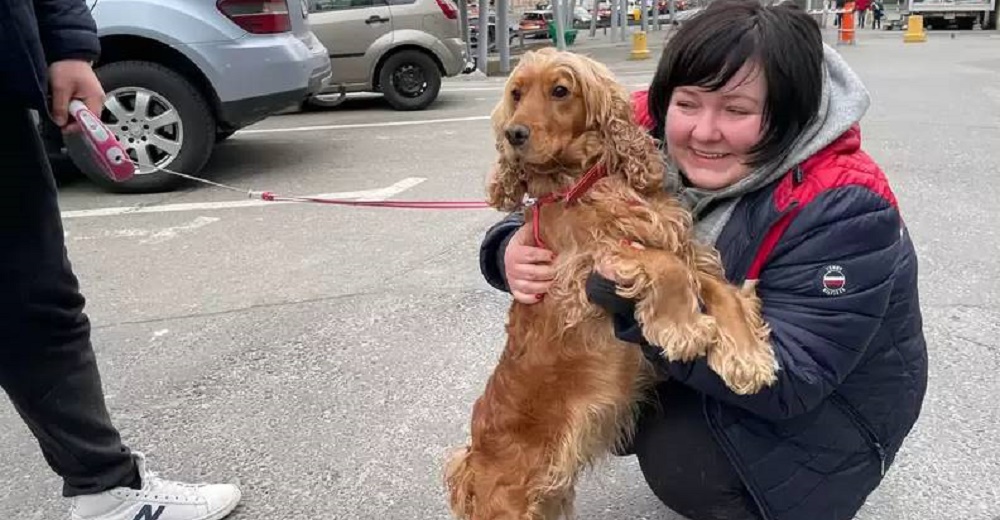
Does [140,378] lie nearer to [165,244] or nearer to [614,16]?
[165,244]

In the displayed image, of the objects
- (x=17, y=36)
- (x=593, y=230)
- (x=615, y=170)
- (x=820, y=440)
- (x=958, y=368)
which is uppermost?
(x=17, y=36)

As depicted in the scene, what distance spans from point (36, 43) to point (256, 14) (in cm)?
501

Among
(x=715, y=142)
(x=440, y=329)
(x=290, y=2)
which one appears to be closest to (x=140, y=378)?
(x=440, y=329)

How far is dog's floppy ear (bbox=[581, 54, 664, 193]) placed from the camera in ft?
7.03

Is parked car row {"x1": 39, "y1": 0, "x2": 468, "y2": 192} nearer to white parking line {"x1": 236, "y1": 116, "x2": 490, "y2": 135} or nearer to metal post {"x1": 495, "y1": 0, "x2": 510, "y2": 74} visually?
white parking line {"x1": 236, "y1": 116, "x2": 490, "y2": 135}

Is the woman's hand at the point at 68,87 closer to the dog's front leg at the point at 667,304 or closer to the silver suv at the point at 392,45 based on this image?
the dog's front leg at the point at 667,304

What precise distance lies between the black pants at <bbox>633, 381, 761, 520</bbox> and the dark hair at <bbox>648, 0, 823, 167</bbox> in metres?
0.70

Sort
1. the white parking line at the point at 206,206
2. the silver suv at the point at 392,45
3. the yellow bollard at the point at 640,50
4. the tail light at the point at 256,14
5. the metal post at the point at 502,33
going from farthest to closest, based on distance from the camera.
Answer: the yellow bollard at the point at 640,50, the metal post at the point at 502,33, the silver suv at the point at 392,45, the tail light at the point at 256,14, the white parking line at the point at 206,206

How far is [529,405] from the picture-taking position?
210 cm

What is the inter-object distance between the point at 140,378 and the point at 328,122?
23.3ft

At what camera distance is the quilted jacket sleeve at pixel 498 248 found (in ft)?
8.20

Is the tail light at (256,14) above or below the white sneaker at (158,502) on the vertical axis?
above

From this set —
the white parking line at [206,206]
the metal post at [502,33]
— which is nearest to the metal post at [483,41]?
the metal post at [502,33]

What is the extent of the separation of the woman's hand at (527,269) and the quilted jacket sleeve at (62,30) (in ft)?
4.29
